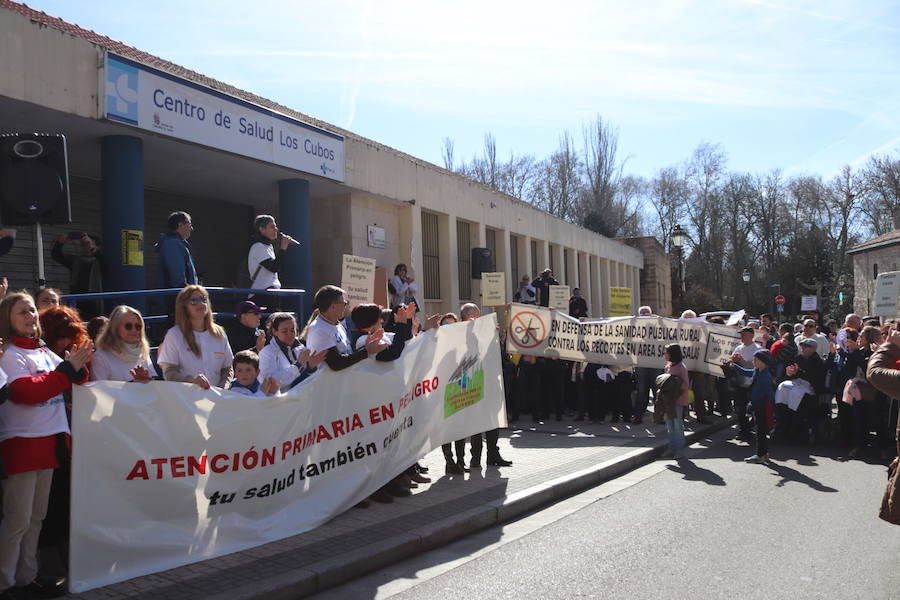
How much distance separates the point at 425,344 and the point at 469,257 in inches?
574

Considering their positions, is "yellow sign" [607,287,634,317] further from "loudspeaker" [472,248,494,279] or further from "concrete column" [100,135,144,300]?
"concrete column" [100,135,144,300]

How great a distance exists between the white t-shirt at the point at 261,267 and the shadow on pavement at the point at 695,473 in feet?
18.7

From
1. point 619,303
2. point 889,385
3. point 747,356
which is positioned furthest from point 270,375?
point 619,303

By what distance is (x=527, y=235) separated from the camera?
26.2 m

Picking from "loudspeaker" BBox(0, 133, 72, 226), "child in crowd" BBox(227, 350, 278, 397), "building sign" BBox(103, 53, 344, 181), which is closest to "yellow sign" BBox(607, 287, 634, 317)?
"building sign" BBox(103, 53, 344, 181)

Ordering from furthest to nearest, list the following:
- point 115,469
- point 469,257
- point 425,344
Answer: point 469,257, point 425,344, point 115,469

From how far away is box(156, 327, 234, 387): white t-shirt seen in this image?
6.04 m

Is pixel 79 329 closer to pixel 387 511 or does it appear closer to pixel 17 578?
pixel 17 578

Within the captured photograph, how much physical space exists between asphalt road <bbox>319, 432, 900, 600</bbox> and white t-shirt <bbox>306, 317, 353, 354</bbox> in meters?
1.98

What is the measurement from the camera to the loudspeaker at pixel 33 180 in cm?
698

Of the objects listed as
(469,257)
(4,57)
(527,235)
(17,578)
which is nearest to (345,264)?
(4,57)

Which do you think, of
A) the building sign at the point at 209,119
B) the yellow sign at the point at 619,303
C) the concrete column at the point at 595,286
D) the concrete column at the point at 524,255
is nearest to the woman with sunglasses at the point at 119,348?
the building sign at the point at 209,119

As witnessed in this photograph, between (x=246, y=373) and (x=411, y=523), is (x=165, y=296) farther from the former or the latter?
(x=411, y=523)

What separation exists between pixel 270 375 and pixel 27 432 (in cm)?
230
